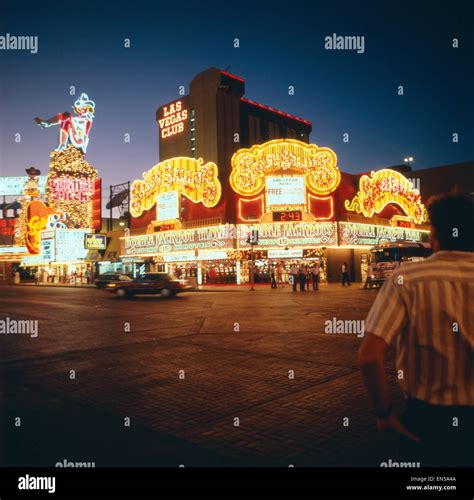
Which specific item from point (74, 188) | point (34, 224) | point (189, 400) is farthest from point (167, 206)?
point (189, 400)

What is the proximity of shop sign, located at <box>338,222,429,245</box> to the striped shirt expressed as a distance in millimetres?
33134

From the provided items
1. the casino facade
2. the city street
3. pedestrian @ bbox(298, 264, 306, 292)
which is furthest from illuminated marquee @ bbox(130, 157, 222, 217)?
the city street

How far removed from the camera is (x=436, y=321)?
217 cm

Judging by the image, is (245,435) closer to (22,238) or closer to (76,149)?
(76,149)

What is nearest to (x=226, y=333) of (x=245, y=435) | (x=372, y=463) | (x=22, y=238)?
(x=245, y=435)

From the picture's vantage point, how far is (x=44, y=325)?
12.8 m

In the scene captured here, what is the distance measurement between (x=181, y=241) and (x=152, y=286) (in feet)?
48.4

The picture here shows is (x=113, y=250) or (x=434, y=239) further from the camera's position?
(x=113, y=250)

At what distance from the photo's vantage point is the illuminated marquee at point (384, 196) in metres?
37.7

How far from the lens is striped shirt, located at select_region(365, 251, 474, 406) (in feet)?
7.06

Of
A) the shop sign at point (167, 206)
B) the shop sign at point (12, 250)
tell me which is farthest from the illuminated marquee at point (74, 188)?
the shop sign at point (167, 206)

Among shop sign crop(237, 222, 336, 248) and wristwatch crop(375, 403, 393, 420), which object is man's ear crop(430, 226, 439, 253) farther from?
shop sign crop(237, 222, 336, 248)

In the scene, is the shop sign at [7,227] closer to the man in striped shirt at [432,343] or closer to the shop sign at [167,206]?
the shop sign at [167,206]

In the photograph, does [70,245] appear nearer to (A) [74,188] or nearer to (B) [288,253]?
(A) [74,188]
